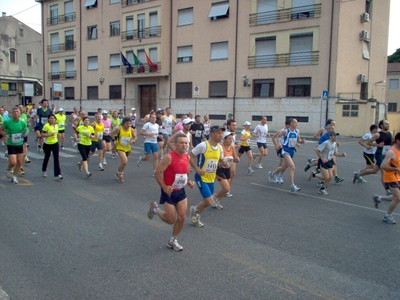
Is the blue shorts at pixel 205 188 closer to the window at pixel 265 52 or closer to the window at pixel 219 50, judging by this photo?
the window at pixel 265 52

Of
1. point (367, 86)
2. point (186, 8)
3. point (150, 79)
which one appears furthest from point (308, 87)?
point (150, 79)

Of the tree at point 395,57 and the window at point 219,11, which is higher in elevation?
the tree at point 395,57

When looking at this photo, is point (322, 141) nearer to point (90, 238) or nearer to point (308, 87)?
point (90, 238)

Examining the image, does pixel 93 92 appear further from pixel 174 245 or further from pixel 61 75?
pixel 174 245

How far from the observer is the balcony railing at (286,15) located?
91.0 feet

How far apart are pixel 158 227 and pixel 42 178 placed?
535 centimetres

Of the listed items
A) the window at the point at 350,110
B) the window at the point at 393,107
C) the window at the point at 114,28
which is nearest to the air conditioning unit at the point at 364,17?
the window at the point at 350,110

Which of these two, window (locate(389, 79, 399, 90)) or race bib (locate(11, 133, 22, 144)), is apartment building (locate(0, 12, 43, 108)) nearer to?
window (locate(389, 79, 399, 90))

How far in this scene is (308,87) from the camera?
2855 cm

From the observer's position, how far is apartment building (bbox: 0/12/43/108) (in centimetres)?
5447

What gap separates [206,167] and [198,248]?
1.62m

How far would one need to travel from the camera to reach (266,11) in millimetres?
29953

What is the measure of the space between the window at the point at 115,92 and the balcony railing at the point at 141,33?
472 cm

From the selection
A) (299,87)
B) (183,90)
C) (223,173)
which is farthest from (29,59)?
(223,173)
